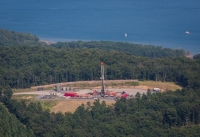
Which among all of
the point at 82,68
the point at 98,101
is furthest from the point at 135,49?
→ the point at 98,101

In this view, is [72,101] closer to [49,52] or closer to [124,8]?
[49,52]

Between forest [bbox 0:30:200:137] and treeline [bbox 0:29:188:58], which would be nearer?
forest [bbox 0:30:200:137]

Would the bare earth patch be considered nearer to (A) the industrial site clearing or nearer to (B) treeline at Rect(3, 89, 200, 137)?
(A) the industrial site clearing

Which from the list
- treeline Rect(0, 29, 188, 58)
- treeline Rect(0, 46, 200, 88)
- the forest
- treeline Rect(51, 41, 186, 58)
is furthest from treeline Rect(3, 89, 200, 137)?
treeline Rect(0, 29, 188, 58)

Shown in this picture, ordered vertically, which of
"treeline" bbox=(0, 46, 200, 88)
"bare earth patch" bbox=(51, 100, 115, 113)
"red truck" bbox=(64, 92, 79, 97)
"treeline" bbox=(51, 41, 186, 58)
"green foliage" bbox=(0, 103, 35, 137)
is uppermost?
"treeline" bbox=(51, 41, 186, 58)

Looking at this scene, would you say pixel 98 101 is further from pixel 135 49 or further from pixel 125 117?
pixel 135 49

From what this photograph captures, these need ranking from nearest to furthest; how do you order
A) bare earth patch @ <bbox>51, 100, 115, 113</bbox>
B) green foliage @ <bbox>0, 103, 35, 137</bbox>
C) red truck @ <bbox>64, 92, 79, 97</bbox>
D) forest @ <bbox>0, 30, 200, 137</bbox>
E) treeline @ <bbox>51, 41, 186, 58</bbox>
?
green foliage @ <bbox>0, 103, 35, 137</bbox>
forest @ <bbox>0, 30, 200, 137</bbox>
bare earth patch @ <bbox>51, 100, 115, 113</bbox>
red truck @ <bbox>64, 92, 79, 97</bbox>
treeline @ <bbox>51, 41, 186, 58</bbox>

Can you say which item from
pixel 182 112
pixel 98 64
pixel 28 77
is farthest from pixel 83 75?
pixel 182 112

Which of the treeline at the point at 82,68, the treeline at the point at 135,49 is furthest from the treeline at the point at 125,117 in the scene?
the treeline at the point at 135,49
